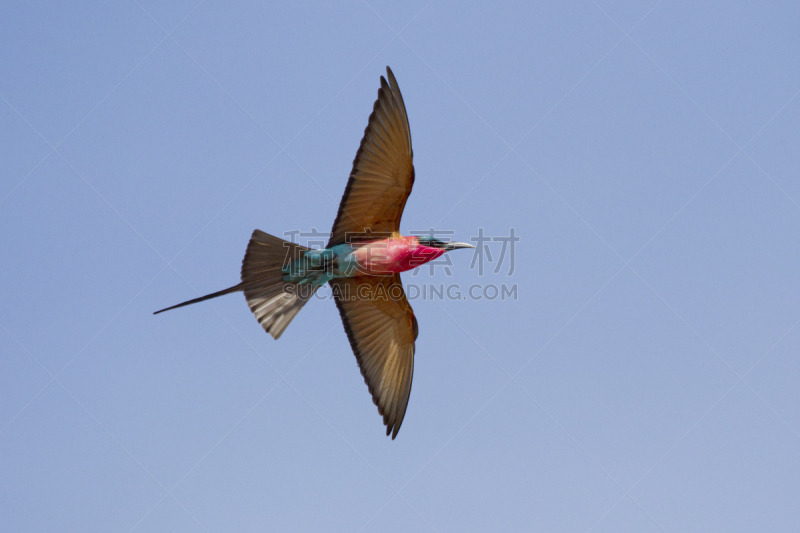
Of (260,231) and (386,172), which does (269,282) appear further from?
(386,172)

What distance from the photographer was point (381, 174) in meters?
7.68

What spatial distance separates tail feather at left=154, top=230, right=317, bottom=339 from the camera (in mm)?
7742

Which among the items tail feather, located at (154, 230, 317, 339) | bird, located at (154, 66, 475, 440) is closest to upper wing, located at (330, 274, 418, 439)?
bird, located at (154, 66, 475, 440)

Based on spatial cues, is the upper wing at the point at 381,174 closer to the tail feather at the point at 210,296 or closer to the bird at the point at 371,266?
the bird at the point at 371,266

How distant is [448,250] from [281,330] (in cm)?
194

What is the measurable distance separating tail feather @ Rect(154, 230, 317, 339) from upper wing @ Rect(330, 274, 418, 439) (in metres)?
0.64

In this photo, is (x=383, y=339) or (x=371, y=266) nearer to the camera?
(x=371, y=266)

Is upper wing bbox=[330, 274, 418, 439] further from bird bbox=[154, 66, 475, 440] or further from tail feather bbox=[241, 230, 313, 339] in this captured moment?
tail feather bbox=[241, 230, 313, 339]

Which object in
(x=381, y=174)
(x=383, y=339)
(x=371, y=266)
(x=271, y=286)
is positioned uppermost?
(x=381, y=174)

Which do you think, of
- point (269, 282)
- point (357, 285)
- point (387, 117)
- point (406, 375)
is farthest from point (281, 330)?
point (387, 117)

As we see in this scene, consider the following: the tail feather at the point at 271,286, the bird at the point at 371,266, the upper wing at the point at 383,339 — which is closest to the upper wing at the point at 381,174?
the bird at the point at 371,266

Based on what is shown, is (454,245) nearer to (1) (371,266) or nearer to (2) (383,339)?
(1) (371,266)

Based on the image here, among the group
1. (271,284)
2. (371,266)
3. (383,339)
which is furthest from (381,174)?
(383,339)

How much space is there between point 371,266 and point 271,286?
3.44ft
